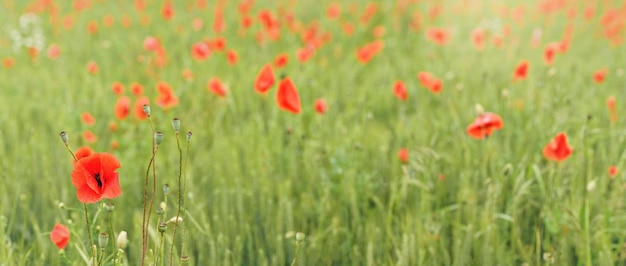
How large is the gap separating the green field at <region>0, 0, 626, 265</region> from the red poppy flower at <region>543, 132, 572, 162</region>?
102 mm

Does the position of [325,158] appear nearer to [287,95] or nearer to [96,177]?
[287,95]

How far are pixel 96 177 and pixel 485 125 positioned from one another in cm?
103

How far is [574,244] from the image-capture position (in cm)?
166

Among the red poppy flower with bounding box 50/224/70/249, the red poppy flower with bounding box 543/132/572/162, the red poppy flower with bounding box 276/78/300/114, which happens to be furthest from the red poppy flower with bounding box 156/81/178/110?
the red poppy flower with bounding box 543/132/572/162

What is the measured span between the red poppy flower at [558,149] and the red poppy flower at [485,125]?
129mm

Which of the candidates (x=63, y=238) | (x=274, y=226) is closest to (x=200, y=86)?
(x=274, y=226)

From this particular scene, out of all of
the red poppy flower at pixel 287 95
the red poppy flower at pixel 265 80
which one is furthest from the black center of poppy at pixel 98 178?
the red poppy flower at pixel 265 80

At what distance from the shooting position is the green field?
1.58 metres

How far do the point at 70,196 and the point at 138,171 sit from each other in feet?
0.69

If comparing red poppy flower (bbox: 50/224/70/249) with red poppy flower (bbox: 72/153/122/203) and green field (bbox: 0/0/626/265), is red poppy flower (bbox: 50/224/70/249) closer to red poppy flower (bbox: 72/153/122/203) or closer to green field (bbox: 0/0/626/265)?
green field (bbox: 0/0/626/265)

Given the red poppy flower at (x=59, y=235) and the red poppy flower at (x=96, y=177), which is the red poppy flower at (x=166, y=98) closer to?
the red poppy flower at (x=59, y=235)

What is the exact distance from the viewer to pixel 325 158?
2.11m

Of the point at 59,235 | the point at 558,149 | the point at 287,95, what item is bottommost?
the point at 59,235

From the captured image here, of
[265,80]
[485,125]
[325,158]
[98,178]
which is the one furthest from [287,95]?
[98,178]
